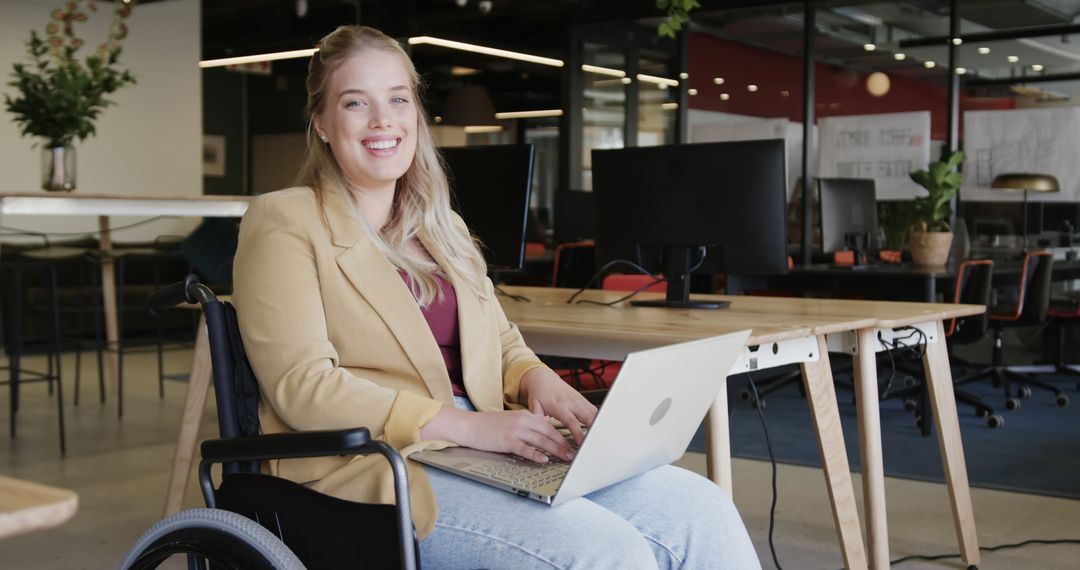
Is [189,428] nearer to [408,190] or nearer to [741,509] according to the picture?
[408,190]

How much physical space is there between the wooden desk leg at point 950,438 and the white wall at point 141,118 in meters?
7.39

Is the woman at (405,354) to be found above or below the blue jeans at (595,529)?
above

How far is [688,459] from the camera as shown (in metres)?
4.40

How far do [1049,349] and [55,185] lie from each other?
579 centimetres

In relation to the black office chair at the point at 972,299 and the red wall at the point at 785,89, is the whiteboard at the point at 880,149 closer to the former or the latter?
the red wall at the point at 785,89

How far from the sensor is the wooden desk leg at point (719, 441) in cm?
225

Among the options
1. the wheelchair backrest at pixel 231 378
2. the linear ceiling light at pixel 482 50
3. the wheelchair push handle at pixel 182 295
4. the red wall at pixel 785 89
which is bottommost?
the wheelchair backrest at pixel 231 378

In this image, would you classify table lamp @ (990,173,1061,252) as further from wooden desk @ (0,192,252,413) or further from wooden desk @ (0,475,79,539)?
wooden desk @ (0,475,79,539)

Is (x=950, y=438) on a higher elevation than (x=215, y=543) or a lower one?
lower

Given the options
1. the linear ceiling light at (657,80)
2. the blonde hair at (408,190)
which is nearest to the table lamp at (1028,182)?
the linear ceiling light at (657,80)

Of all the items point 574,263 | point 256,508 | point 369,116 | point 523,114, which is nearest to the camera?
point 256,508

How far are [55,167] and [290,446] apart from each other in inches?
160

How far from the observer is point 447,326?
189cm

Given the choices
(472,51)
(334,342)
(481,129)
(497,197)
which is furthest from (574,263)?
(481,129)
